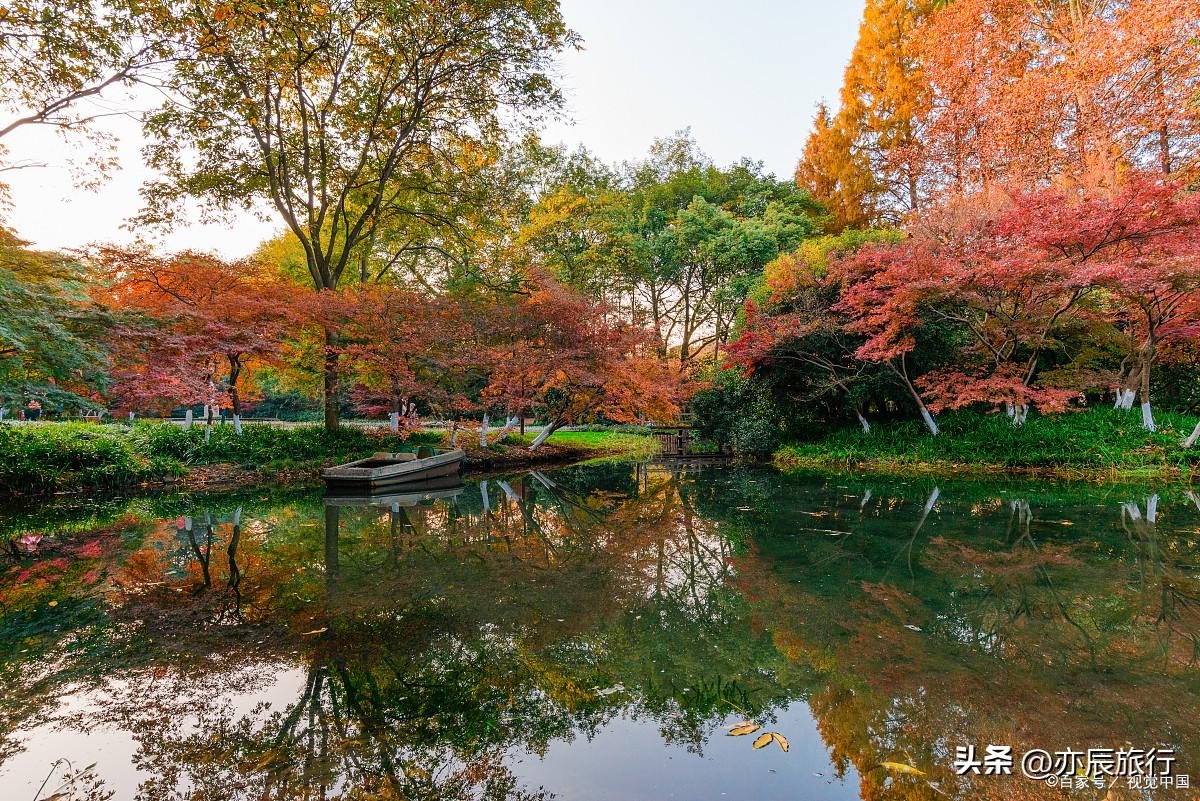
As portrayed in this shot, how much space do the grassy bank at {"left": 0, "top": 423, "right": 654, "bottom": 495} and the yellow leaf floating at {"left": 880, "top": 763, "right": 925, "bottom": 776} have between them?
41.0 ft

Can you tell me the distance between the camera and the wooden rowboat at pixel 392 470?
10.2m

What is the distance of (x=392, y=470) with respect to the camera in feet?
34.4

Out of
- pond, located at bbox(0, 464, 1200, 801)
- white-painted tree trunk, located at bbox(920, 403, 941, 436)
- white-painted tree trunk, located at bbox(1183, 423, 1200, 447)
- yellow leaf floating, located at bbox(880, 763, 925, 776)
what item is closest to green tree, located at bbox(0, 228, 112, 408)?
pond, located at bbox(0, 464, 1200, 801)

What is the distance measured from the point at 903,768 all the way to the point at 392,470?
32.7 ft

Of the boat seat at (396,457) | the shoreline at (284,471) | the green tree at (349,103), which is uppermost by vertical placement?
the green tree at (349,103)

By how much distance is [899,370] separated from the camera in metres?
13.5

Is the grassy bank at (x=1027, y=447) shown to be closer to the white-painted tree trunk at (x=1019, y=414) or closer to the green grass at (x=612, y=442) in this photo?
the white-painted tree trunk at (x=1019, y=414)

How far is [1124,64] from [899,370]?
9.94 m

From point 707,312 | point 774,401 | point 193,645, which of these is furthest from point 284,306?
point 707,312

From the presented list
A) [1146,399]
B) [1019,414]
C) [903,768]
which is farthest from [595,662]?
[1146,399]

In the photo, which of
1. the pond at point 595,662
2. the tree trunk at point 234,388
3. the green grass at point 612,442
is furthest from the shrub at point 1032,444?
the tree trunk at point 234,388

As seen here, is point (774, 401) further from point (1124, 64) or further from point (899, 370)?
point (1124, 64)

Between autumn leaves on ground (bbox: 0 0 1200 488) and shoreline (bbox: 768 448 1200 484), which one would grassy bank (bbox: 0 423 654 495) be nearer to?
autumn leaves on ground (bbox: 0 0 1200 488)

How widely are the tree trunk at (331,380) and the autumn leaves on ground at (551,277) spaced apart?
0.08m
